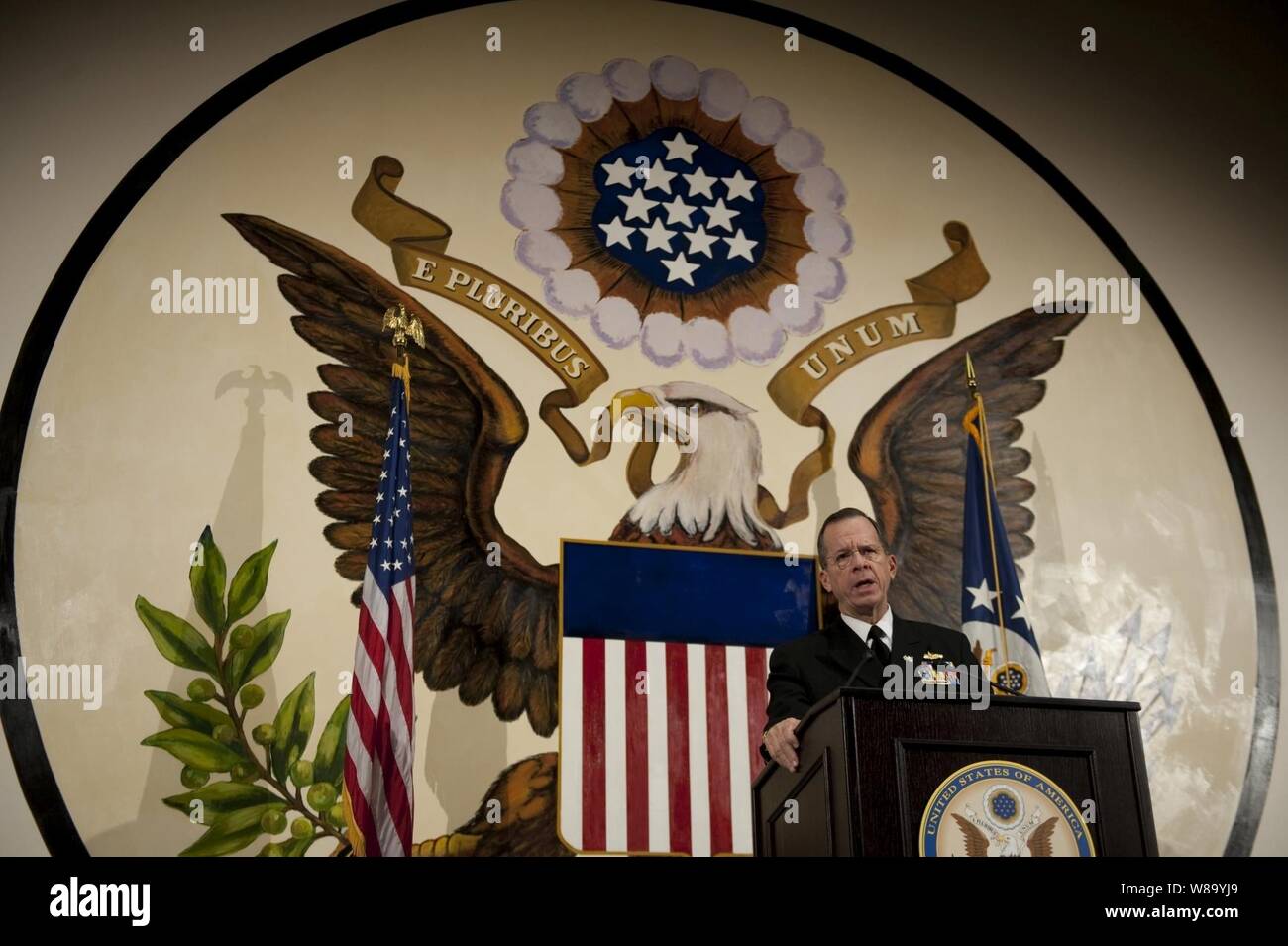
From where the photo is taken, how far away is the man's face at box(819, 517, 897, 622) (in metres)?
4.47

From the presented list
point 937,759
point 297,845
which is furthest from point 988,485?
point 297,845

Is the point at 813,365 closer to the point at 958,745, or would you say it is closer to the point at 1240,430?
the point at 1240,430

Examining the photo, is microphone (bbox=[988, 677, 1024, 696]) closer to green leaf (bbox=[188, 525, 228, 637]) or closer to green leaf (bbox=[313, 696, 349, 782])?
green leaf (bbox=[313, 696, 349, 782])

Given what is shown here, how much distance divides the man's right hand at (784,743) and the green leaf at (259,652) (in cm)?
198

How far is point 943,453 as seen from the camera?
5.66 meters

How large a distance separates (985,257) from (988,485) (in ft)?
4.21

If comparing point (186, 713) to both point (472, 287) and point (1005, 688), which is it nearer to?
point (472, 287)

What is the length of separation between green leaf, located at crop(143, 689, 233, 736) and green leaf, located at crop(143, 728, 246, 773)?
0.9 inches

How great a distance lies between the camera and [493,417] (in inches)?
210

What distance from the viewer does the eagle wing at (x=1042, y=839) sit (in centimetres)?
297
